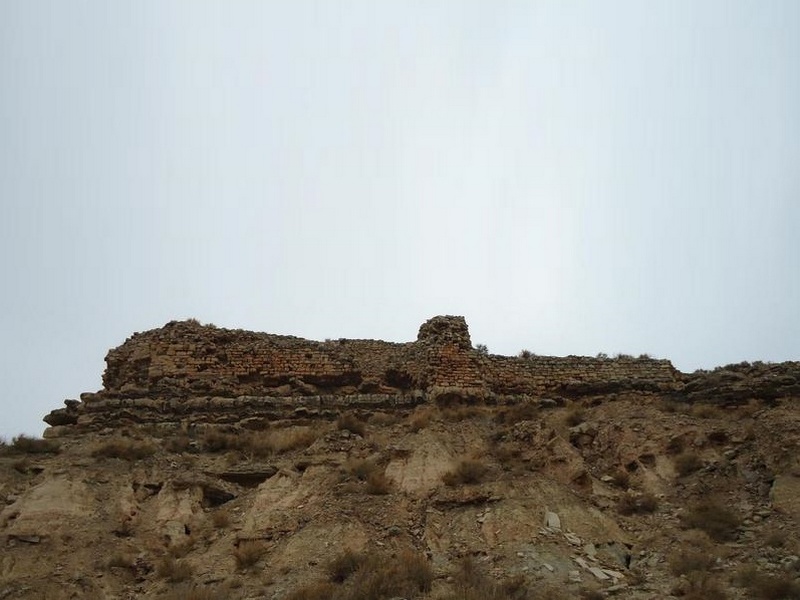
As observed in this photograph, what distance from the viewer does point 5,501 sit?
38.0 ft

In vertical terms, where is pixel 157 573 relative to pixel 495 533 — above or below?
below

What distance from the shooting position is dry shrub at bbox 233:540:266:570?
10258 mm

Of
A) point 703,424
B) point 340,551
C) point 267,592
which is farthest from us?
point 703,424

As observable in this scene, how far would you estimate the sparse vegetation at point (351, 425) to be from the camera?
45.6ft

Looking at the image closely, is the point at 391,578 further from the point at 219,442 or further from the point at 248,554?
the point at 219,442

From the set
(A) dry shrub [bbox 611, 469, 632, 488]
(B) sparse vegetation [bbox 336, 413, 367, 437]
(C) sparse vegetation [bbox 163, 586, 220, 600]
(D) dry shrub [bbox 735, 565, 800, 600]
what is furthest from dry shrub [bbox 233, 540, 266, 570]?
(D) dry shrub [bbox 735, 565, 800, 600]

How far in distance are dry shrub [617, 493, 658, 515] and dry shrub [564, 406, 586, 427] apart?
2.80 metres

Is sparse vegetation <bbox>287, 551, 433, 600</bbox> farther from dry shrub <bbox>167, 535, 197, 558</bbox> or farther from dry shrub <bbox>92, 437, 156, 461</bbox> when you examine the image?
dry shrub <bbox>92, 437, 156, 461</bbox>

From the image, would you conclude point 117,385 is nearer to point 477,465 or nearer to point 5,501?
point 5,501

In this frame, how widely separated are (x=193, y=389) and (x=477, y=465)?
21.3ft

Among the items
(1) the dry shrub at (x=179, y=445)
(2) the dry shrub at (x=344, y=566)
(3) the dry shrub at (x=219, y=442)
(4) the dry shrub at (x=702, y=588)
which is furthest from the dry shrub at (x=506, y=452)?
(1) the dry shrub at (x=179, y=445)

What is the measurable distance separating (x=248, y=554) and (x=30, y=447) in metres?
5.33

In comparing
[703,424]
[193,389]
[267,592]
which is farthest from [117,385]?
[703,424]

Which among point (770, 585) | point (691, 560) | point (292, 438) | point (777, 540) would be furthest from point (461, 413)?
point (770, 585)
